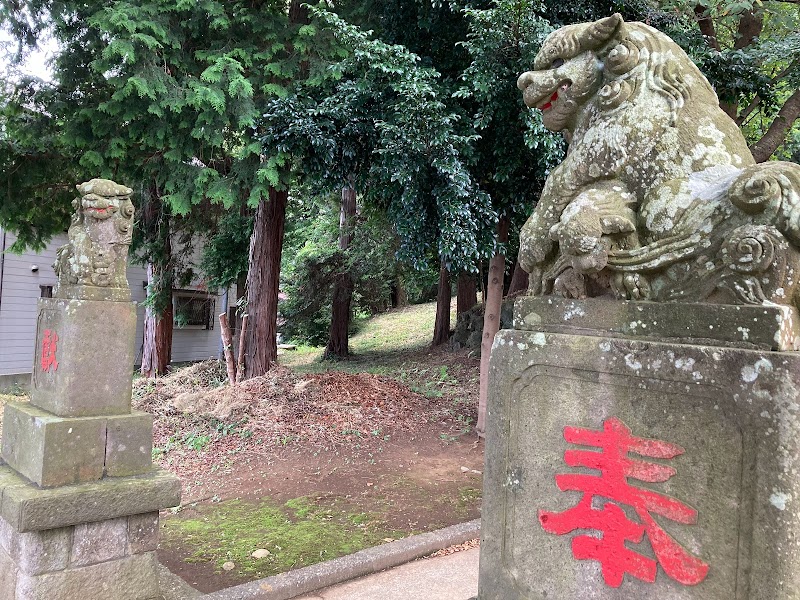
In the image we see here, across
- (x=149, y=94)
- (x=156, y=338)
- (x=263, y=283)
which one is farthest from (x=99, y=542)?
(x=156, y=338)

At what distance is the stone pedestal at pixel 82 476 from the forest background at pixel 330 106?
134 inches

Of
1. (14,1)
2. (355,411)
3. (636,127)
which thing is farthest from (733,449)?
(14,1)

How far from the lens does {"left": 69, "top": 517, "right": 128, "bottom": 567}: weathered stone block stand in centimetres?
330

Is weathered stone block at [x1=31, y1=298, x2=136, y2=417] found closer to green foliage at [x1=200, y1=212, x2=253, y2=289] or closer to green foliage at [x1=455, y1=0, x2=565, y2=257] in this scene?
green foliage at [x1=455, y1=0, x2=565, y2=257]

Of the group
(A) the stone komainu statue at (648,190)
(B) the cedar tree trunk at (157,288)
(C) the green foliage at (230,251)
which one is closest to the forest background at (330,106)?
(C) the green foliage at (230,251)

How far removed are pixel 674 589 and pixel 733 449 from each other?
1.60ft

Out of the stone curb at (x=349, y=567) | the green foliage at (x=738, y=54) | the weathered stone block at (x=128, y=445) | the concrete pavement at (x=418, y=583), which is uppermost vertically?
the green foliage at (x=738, y=54)

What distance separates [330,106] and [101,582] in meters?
5.27

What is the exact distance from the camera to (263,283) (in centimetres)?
917

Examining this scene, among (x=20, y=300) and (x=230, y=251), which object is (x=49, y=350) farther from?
(x=20, y=300)

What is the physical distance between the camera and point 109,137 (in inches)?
292

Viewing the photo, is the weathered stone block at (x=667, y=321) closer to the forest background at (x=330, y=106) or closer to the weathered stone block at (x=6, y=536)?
the weathered stone block at (x=6, y=536)

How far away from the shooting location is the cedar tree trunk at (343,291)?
13.8 metres

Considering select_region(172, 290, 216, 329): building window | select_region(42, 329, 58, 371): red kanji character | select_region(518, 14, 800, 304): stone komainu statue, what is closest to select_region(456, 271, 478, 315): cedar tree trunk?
select_region(172, 290, 216, 329): building window
